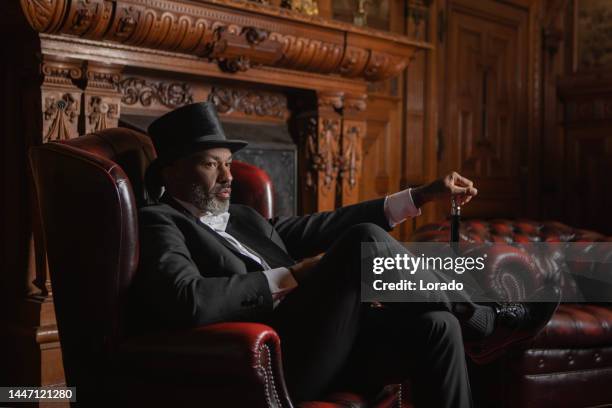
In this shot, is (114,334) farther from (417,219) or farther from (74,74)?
(417,219)

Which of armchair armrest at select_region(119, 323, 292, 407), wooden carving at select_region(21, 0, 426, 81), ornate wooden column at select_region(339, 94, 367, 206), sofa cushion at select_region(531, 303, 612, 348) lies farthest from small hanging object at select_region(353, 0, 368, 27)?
armchair armrest at select_region(119, 323, 292, 407)

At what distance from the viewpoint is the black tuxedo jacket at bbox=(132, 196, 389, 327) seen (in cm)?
163

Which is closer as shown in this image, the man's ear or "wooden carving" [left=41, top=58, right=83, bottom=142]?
the man's ear

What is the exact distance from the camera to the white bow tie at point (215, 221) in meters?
2.09

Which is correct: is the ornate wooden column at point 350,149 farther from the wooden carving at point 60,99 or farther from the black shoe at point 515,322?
the black shoe at point 515,322

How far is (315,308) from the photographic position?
1686 mm

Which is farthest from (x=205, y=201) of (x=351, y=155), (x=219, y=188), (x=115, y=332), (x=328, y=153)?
(x=351, y=155)

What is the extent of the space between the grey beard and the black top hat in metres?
0.11

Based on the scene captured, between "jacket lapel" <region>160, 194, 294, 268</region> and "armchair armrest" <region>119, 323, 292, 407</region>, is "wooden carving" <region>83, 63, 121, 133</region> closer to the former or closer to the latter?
"jacket lapel" <region>160, 194, 294, 268</region>

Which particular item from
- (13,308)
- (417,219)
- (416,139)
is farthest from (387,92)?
(13,308)

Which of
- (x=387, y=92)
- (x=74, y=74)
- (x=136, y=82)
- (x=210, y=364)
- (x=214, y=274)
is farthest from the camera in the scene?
(x=387, y=92)

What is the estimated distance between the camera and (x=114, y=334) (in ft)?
5.42

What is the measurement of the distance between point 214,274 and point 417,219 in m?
3.06

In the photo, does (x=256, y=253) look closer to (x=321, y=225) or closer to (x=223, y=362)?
(x=321, y=225)
